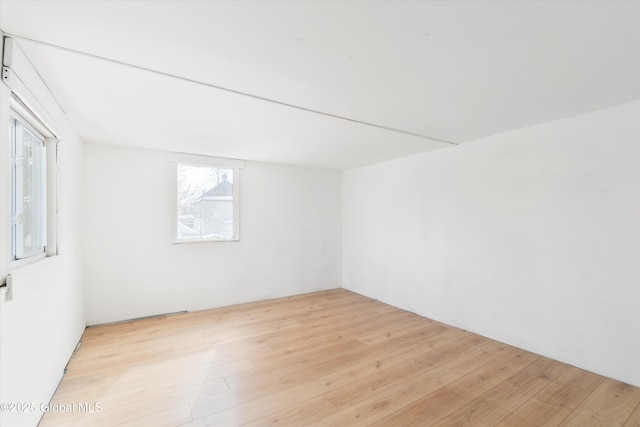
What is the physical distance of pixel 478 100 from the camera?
7.30 ft

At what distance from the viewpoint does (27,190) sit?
1.93 metres

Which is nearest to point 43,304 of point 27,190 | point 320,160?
point 27,190

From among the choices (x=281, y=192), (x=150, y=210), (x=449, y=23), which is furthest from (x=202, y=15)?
(x=281, y=192)

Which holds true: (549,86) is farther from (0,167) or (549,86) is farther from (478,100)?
(0,167)

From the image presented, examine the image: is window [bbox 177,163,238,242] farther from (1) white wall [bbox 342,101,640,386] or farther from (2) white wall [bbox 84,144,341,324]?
(1) white wall [bbox 342,101,640,386]

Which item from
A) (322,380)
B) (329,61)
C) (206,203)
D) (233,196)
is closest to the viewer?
(329,61)

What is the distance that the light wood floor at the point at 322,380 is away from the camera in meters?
1.88

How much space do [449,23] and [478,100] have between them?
1093 mm

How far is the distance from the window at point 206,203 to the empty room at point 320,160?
0.03m

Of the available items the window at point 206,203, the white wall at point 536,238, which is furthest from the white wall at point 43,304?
the white wall at point 536,238

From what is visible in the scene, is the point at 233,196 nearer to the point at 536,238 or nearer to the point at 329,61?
the point at 329,61

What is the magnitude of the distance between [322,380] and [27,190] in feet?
8.55

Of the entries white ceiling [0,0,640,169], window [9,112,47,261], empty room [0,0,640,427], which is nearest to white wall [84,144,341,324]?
empty room [0,0,640,427]

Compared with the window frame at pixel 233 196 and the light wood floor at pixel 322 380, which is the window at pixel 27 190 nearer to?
the light wood floor at pixel 322 380
